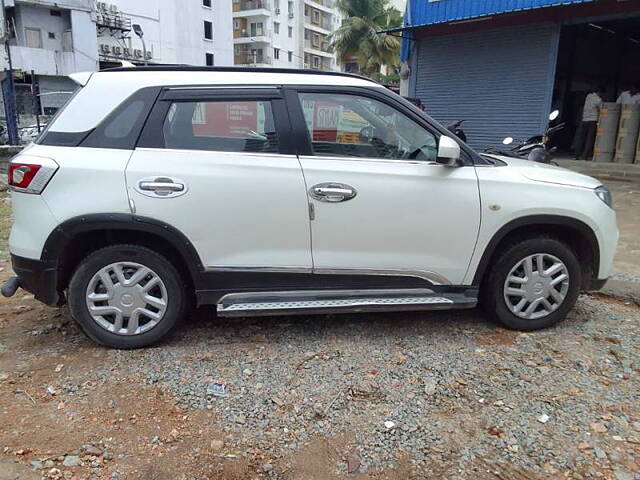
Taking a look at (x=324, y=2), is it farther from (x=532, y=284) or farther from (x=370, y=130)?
(x=532, y=284)

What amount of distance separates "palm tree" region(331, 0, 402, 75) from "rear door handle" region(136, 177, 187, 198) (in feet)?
118

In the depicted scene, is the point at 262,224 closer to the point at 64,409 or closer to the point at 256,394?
the point at 256,394

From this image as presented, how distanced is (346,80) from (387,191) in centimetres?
87

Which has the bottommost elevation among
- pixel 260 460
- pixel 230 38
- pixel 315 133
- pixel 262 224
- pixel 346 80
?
pixel 260 460

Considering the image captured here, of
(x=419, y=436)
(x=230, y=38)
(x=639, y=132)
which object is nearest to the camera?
(x=419, y=436)

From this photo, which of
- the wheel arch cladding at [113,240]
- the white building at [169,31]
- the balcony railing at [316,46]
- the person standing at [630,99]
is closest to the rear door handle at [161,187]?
the wheel arch cladding at [113,240]

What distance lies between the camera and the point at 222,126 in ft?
11.7

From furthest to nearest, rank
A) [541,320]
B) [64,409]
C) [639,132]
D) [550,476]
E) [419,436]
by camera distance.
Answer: [639,132], [541,320], [64,409], [419,436], [550,476]

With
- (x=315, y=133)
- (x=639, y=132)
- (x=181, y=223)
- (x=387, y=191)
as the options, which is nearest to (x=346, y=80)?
(x=315, y=133)

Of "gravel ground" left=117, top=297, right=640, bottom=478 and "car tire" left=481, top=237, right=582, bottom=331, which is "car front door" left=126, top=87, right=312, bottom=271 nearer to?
"gravel ground" left=117, top=297, right=640, bottom=478

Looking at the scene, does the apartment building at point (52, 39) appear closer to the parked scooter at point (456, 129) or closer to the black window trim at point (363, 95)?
the parked scooter at point (456, 129)

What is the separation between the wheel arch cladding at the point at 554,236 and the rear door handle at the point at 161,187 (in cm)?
218

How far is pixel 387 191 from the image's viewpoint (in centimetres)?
357

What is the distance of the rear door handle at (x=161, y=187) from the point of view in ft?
11.0
